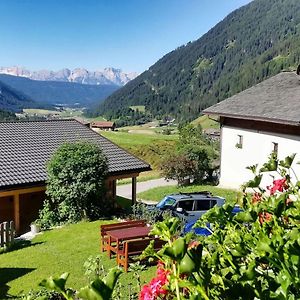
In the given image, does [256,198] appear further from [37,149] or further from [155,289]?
[37,149]

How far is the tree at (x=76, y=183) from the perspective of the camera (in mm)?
15977

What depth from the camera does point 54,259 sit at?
471 inches

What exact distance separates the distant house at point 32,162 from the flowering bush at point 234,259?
15.0 metres

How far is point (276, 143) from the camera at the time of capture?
2103 centimetres

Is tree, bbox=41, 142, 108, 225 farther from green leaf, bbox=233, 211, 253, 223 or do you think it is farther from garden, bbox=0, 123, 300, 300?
green leaf, bbox=233, 211, 253, 223

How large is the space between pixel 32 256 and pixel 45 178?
548 centimetres

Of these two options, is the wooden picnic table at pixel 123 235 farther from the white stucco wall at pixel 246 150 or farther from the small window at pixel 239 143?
the small window at pixel 239 143

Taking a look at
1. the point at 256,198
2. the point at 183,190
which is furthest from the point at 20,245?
the point at 183,190

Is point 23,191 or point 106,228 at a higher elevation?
point 23,191

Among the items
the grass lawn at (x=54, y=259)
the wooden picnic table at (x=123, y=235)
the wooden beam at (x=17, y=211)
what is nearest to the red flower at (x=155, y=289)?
the grass lawn at (x=54, y=259)

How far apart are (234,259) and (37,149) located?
18726 mm

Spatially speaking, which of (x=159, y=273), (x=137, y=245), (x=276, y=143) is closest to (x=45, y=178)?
(x=137, y=245)

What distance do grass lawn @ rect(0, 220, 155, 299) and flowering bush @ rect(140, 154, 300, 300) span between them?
7.51m

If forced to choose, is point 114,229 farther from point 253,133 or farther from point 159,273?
point 253,133
